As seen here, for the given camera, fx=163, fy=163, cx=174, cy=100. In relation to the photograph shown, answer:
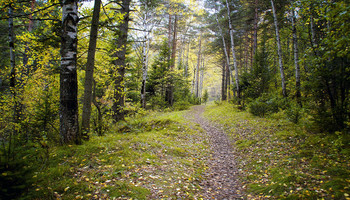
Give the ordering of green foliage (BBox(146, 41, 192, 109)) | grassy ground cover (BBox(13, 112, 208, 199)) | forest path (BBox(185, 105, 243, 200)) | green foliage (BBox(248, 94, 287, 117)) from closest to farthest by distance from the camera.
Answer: grassy ground cover (BBox(13, 112, 208, 199)) < forest path (BBox(185, 105, 243, 200)) < green foliage (BBox(248, 94, 287, 117)) < green foliage (BBox(146, 41, 192, 109))

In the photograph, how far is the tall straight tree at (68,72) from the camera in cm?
448

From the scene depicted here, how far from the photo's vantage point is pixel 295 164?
4.68 meters

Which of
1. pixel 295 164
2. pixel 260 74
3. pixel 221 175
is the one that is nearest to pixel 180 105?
pixel 260 74

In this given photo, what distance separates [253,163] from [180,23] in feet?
72.4

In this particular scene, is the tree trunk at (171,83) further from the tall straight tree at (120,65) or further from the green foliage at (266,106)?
the green foliage at (266,106)

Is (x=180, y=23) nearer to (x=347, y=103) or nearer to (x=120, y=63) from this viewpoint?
(x=120, y=63)

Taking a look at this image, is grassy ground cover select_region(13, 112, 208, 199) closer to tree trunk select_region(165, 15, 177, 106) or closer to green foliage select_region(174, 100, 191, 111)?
green foliage select_region(174, 100, 191, 111)

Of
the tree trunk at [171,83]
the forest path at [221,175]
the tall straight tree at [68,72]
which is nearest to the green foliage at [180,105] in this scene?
the tree trunk at [171,83]

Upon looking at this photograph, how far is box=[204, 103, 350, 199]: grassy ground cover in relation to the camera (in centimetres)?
351

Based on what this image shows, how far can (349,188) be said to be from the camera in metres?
3.18

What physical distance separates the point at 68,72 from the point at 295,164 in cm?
693

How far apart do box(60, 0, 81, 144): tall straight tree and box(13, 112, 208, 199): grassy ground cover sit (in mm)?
661

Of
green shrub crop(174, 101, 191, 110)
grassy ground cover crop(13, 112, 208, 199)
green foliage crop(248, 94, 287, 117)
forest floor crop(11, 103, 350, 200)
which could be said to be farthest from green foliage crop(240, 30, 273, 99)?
grassy ground cover crop(13, 112, 208, 199)

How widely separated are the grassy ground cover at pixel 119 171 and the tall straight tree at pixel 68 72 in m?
0.66
